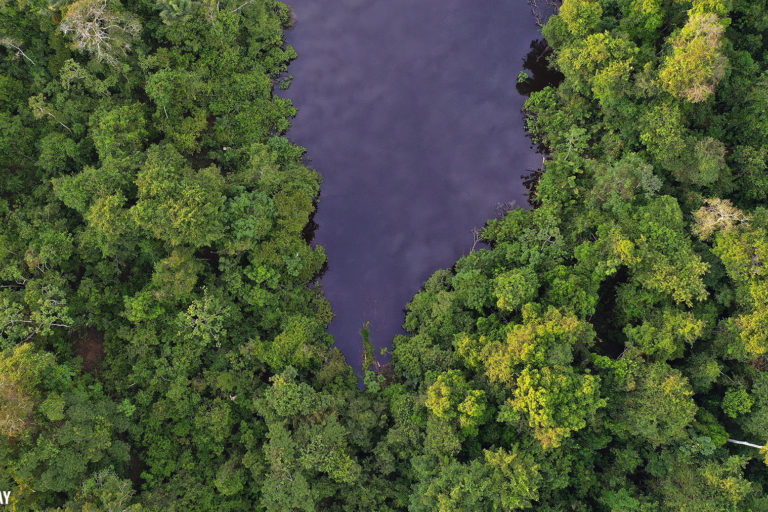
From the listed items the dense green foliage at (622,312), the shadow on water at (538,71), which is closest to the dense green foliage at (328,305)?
the dense green foliage at (622,312)

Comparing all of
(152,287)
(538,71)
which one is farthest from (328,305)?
(538,71)

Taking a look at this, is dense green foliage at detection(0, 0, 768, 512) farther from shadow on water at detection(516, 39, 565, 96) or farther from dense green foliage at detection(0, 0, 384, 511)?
shadow on water at detection(516, 39, 565, 96)

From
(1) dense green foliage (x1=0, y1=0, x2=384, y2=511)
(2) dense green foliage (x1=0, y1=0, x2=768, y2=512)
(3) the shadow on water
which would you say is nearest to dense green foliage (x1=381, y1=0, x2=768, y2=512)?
(2) dense green foliage (x1=0, y1=0, x2=768, y2=512)

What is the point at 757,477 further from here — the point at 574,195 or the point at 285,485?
the point at 285,485

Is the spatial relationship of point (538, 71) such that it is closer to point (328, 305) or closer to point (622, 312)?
point (622, 312)

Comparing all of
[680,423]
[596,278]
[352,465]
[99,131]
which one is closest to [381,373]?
[352,465]

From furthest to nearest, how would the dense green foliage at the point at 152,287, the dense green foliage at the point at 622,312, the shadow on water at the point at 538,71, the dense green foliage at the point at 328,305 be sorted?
the shadow on water at the point at 538,71, the dense green foliage at the point at 152,287, the dense green foliage at the point at 328,305, the dense green foliage at the point at 622,312

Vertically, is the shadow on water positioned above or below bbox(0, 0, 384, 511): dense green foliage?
above

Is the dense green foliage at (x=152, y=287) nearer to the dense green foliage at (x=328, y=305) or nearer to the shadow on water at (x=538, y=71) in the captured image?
the dense green foliage at (x=328, y=305)
